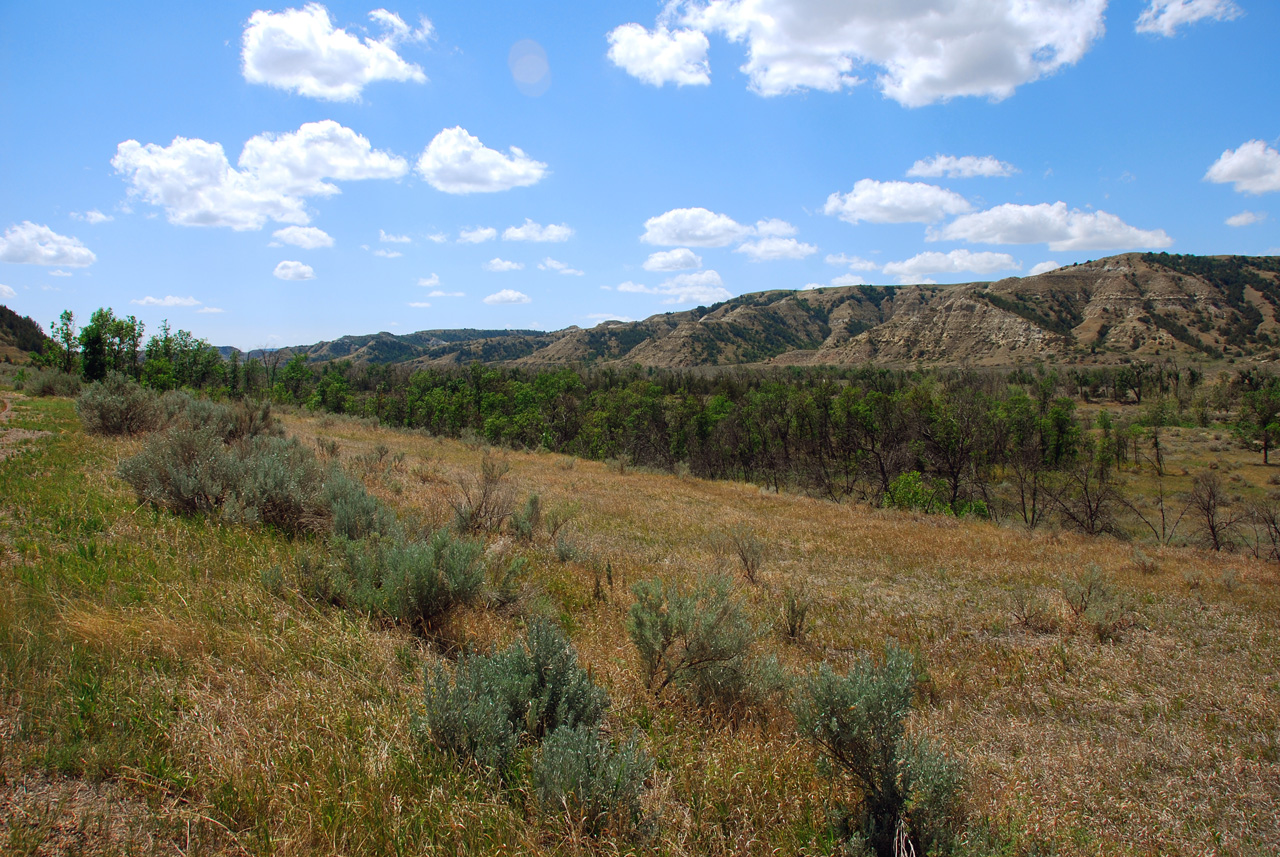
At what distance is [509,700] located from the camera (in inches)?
118

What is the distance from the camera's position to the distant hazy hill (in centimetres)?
8762

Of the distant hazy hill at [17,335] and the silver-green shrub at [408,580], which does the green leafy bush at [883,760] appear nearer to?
the silver-green shrub at [408,580]

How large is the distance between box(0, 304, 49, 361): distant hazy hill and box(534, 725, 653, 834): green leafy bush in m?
122

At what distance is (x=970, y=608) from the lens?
29.3ft

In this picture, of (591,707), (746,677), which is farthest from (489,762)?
(746,677)

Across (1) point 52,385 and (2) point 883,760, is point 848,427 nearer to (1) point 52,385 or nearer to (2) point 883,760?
(2) point 883,760

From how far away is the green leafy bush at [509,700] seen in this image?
2.74 meters

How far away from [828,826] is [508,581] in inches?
147

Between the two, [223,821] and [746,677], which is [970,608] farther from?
[223,821]

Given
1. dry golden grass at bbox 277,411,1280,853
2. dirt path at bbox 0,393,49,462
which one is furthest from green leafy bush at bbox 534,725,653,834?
dirt path at bbox 0,393,49,462

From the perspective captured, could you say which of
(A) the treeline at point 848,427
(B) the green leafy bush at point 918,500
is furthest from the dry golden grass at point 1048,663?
(A) the treeline at point 848,427

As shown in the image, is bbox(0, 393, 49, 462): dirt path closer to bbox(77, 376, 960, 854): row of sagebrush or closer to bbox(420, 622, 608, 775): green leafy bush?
bbox(77, 376, 960, 854): row of sagebrush

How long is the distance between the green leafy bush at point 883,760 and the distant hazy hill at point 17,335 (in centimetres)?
12335

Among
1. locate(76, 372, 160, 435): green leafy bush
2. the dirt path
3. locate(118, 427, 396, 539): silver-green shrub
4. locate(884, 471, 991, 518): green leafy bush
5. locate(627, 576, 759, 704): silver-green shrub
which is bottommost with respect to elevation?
locate(884, 471, 991, 518): green leafy bush
